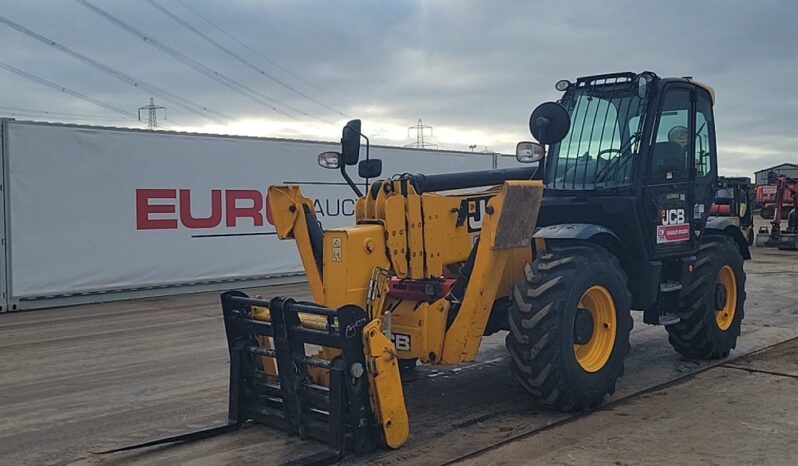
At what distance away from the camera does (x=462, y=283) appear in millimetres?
5816

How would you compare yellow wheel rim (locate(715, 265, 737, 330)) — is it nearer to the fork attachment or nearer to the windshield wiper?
the windshield wiper

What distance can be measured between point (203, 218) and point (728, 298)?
960 cm

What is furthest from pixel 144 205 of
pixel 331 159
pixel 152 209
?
pixel 331 159

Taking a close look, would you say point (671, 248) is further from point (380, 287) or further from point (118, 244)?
point (118, 244)

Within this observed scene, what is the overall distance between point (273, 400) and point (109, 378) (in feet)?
9.22

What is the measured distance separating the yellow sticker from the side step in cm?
46

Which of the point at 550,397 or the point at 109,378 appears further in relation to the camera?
the point at 109,378

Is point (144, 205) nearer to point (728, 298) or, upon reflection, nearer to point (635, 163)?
point (635, 163)

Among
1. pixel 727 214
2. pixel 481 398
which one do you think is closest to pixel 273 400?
pixel 481 398

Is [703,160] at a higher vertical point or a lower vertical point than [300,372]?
higher

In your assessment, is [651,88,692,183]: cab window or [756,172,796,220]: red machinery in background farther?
[756,172,796,220]: red machinery in background

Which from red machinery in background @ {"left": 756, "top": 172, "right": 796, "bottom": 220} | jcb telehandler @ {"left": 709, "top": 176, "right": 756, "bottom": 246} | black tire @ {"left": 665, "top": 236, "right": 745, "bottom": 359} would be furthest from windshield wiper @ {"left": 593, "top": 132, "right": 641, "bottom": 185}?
red machinery in background @ {"left": 756, "top": 172, "right": 796, "bottom": 220}

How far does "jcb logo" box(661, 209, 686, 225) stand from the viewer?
703 cm

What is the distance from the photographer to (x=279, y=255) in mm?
15789
